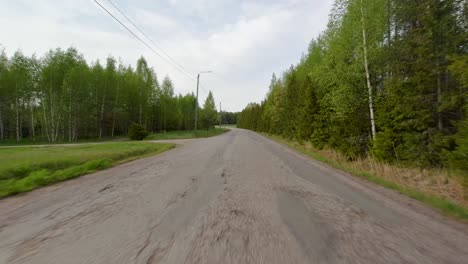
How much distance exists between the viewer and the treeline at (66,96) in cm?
2695

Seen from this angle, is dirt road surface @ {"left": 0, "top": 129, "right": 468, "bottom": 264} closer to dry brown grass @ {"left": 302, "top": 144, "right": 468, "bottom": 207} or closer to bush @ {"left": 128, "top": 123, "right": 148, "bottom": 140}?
dry brown grass @ {"left": 302, "top": 144, "right": 468, "bottom": 207}

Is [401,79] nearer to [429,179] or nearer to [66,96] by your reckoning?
[429,179]

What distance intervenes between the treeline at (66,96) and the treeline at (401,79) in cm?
3142

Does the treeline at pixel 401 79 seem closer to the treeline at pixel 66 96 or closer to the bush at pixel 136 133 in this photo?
the bush at pixel 136 133

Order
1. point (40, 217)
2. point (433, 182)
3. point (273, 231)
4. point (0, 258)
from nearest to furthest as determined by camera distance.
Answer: point (0, 258), point (273, 231), point (40, 217), point (433, 182)

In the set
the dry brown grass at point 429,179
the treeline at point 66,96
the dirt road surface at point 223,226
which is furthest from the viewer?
the treeline at point 66,96

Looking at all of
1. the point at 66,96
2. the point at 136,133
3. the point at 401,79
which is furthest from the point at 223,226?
the point at 66,96

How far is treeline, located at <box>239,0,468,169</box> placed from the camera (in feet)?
22.4

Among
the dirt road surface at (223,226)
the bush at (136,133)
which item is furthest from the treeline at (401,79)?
the bush at (136,133)

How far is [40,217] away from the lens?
11.6 ft

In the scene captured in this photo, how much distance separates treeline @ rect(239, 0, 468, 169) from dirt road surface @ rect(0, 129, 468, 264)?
12.5 ft

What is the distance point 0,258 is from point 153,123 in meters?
50.6

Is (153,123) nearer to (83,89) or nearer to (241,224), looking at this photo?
(83,89)

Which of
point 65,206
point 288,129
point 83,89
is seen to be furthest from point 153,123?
point 65,206
